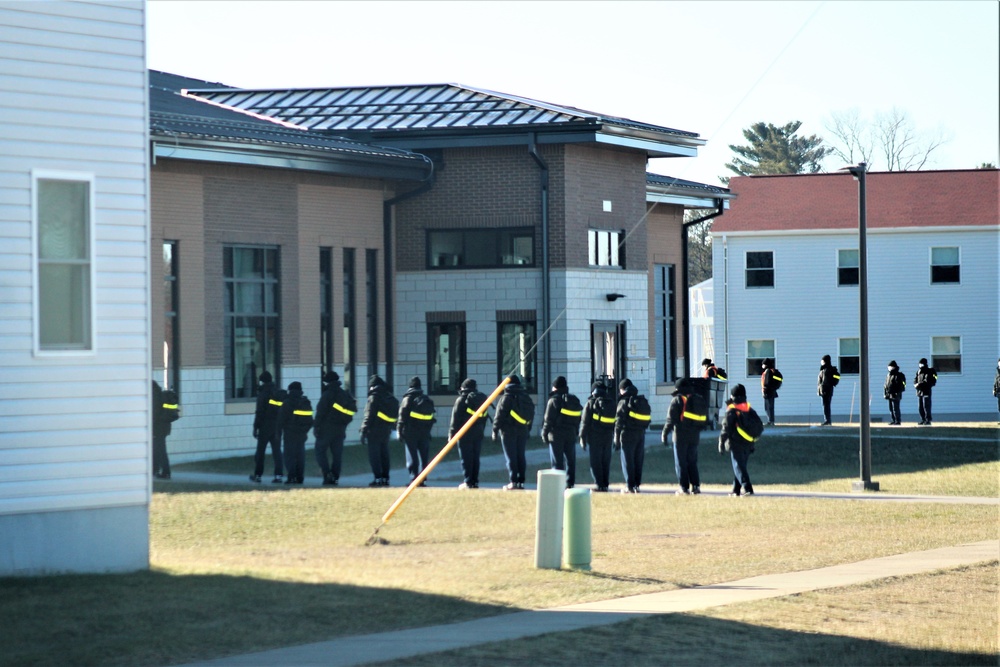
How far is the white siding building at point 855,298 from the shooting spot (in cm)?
5184

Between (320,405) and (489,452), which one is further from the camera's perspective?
(489,452)

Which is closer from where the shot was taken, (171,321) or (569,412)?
(569,412)

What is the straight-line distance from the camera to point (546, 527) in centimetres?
1487

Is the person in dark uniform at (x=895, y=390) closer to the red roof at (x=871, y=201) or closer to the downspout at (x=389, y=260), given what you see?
the red roof at (x=871, y=201)

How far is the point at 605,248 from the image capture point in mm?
35125

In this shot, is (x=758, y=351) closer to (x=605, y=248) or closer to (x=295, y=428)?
(x=605, y=248)

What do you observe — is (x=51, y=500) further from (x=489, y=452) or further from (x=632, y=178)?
(x=632, y=178)

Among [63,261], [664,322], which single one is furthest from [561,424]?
[664,322]

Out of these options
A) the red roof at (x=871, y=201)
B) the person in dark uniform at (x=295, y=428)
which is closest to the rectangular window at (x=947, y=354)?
the red roof at (x=871, y=201)

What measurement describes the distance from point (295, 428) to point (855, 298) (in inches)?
1224

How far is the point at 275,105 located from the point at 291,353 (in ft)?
26.0

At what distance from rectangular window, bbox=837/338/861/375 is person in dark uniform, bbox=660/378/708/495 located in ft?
98.0

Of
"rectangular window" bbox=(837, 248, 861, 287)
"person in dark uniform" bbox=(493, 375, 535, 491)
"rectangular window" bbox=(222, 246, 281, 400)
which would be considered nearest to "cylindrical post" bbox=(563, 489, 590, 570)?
"person in dark uniform" bbox=(493, 375, 535, 491)

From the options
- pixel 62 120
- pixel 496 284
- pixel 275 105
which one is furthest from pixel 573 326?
pixel 62 120
